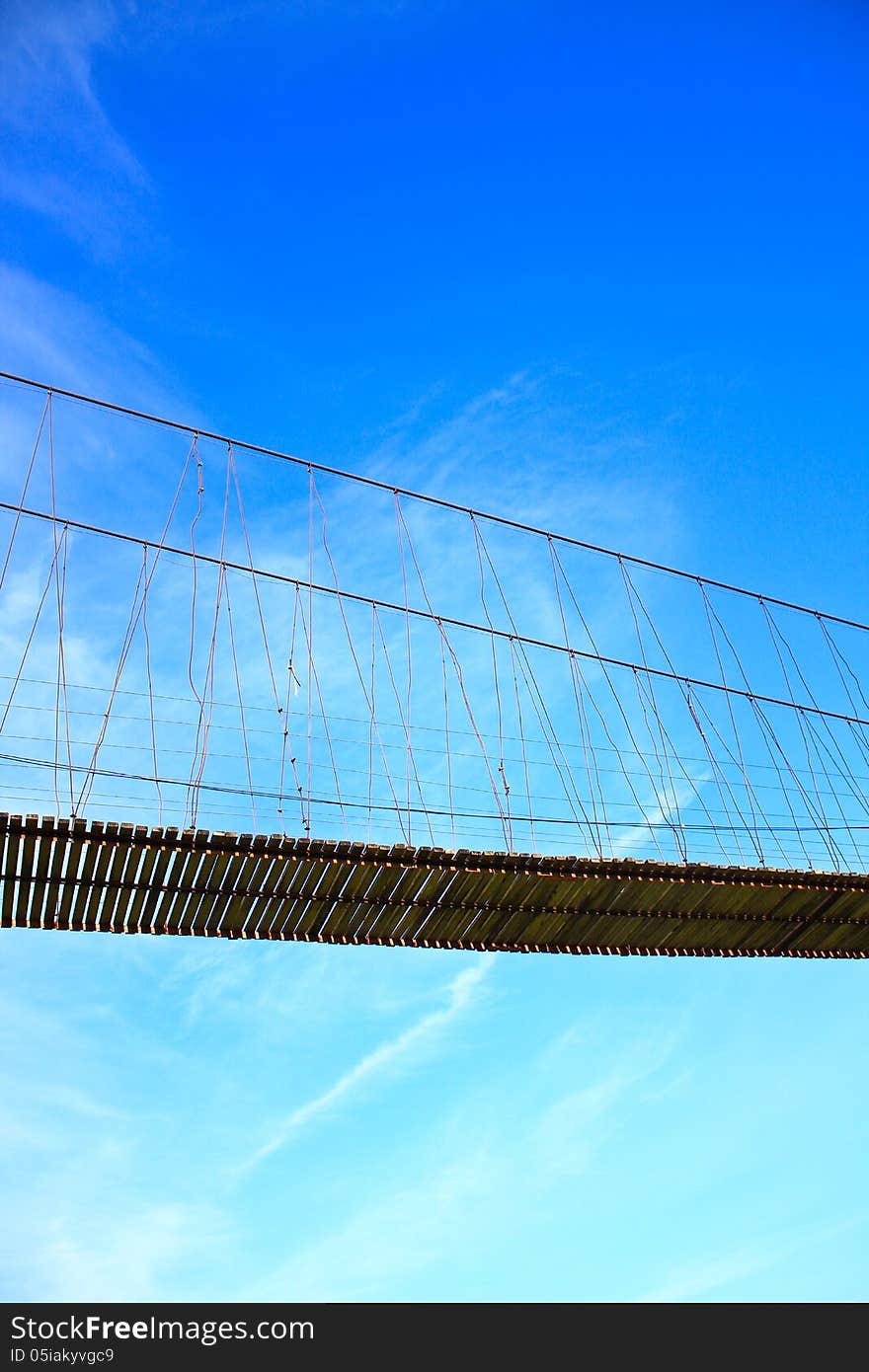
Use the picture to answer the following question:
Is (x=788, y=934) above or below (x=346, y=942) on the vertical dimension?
above

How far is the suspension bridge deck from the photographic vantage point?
33.6ft

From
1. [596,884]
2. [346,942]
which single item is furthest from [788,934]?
[346,942]

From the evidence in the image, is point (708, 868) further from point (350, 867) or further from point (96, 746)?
point (96, 746)

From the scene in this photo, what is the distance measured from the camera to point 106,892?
10.5 meters

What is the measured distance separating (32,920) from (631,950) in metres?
6.56

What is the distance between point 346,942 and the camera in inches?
466

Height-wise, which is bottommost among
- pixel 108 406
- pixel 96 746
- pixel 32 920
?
pixel 32 920

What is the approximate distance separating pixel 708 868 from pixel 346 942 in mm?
4057

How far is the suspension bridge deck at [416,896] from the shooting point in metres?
10.2

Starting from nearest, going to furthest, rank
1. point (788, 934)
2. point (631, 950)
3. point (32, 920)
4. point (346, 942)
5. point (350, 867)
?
point (32, 920)
point (350, 867)
point (346, 942)
point (631, 950)
point (788, 934)

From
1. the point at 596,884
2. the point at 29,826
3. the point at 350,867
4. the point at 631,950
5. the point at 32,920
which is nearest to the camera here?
the point at 29,826

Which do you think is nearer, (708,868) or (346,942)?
(346,942)

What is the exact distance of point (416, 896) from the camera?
461 inches

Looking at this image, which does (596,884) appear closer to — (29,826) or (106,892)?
(106,892)
